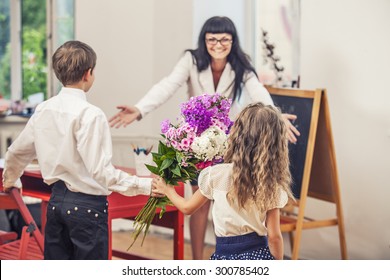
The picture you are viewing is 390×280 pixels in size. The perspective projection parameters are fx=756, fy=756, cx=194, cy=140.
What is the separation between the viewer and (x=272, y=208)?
2539 mm

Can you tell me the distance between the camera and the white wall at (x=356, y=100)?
431 cm

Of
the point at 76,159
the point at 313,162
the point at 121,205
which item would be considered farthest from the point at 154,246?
the point at 76,159

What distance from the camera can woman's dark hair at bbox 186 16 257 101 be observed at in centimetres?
423

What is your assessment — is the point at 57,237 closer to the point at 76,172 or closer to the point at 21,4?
the point at 76,172

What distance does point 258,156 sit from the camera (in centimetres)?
253

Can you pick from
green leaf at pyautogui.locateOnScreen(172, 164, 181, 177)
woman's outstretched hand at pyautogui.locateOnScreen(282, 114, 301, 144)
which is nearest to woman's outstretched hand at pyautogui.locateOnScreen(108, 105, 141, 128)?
woman's outstretched hand at pyautogui.locateOnScreen(282, 114, 301, 144)

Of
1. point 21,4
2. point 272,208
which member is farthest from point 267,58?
point 272,208

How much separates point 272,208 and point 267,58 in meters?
2.73

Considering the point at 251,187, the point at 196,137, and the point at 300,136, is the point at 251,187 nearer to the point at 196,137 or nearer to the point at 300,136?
the point at 196,137

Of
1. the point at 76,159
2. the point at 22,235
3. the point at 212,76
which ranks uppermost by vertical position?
the point at 212,76

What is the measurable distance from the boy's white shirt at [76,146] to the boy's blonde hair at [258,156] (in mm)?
569

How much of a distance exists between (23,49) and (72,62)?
3.45 metres

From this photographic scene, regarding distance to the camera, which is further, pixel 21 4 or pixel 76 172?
pixel 21 4

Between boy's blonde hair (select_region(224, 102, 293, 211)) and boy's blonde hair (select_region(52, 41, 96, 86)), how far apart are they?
2.53 feet
